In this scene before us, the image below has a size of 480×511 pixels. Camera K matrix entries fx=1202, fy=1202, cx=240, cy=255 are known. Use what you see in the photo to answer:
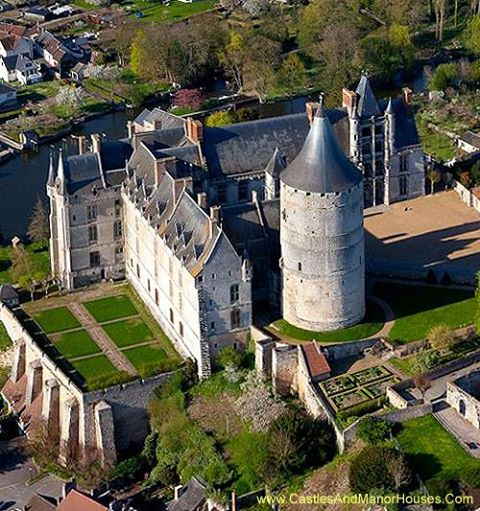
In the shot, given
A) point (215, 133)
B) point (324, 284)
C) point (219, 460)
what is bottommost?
point (219, 460)

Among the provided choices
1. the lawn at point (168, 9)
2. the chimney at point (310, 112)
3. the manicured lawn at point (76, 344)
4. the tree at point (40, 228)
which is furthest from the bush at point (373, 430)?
the lawn at point (168, 9)

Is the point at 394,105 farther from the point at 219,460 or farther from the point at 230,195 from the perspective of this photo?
the point at 219,460

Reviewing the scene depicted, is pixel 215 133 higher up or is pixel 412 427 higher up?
pixel 215 133

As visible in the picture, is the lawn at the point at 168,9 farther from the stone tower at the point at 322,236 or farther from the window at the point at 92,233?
the stone tower at the point at 322,236

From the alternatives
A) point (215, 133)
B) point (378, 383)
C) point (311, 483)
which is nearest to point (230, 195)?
point (215, 133)

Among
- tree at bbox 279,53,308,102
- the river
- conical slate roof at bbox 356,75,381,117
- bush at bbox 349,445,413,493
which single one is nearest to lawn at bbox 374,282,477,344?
bush at bbox 349,445,413,493

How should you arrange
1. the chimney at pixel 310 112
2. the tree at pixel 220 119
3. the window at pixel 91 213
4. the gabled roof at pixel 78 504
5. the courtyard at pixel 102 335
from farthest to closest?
the tree at pixel 220 119, the chimney at pixel 310 112, the window at pixel 91 213, the courtyard at pixel 102 335, the gabled roof at pixel 78 504

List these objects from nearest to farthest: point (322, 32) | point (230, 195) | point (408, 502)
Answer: point (408, 502), point (230, 195), point (322, 32)
